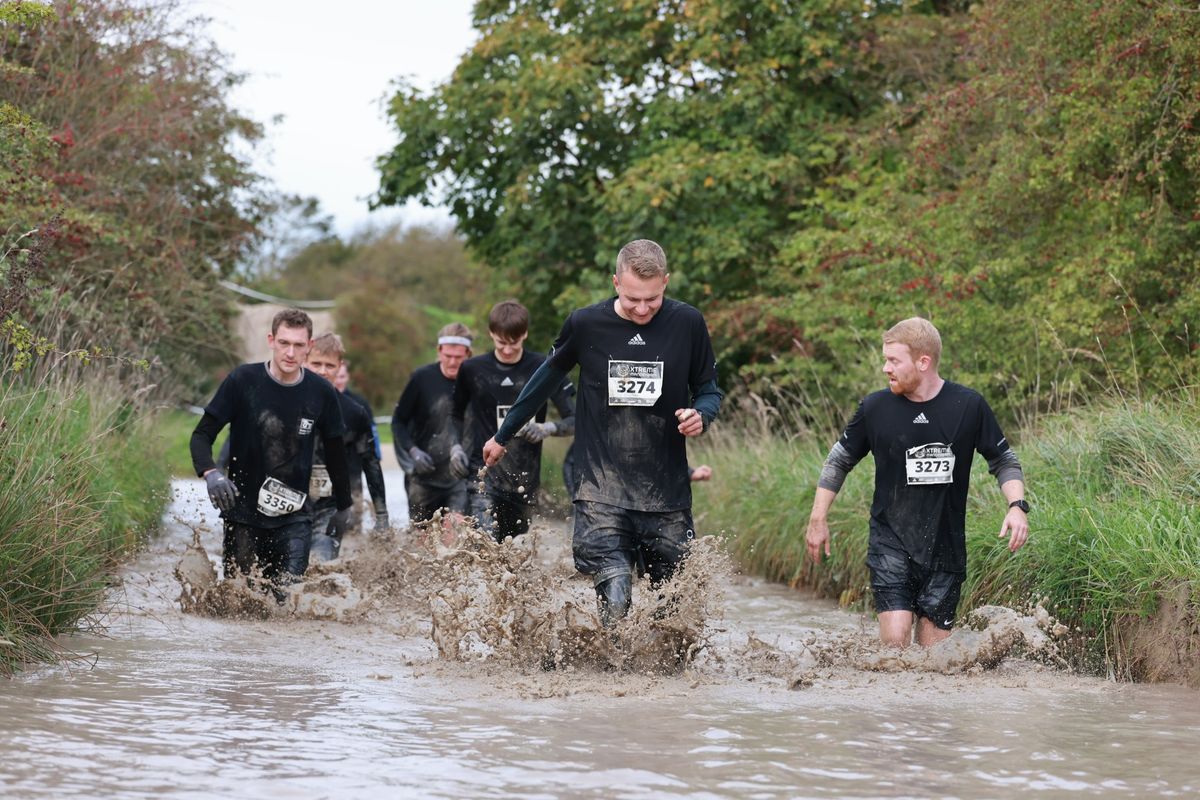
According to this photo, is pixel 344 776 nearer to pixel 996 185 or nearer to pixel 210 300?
pixel 996 185

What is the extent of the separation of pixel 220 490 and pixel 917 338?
3.79 m

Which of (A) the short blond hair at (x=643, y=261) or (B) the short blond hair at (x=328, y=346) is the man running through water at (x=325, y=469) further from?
(A) the short blond hair at (x=643, y=261)

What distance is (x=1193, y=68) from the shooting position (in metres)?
13.2

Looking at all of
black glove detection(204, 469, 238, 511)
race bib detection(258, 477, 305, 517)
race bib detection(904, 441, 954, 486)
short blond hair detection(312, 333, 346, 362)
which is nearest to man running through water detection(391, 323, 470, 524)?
short blond hair detection(312, 333, 346, 362)

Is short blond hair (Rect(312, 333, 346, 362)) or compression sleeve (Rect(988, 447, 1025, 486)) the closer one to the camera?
compression sleeve (Rect(988, 447, 1025, 486))

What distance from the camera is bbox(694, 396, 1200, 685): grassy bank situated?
809 cm

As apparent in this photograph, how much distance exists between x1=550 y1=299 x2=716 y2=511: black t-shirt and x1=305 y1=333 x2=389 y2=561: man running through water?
4.03m

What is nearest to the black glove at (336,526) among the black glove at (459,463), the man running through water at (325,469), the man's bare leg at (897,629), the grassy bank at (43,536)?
the man running through water at (325,469)

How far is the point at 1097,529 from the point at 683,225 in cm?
1450

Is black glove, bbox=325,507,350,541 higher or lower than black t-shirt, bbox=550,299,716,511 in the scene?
lower

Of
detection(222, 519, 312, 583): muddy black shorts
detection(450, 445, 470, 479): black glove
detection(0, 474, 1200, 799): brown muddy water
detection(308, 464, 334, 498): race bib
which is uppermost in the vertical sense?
detection(450, 445, 470, 479): black glove

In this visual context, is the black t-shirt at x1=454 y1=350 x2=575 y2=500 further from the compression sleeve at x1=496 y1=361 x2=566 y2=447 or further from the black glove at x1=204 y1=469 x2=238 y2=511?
the compression sleeve at x1=496 y1=361 x2=566 y2=447

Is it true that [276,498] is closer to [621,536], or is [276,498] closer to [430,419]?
[621,536]

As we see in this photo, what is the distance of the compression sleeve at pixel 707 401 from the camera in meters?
7.17
